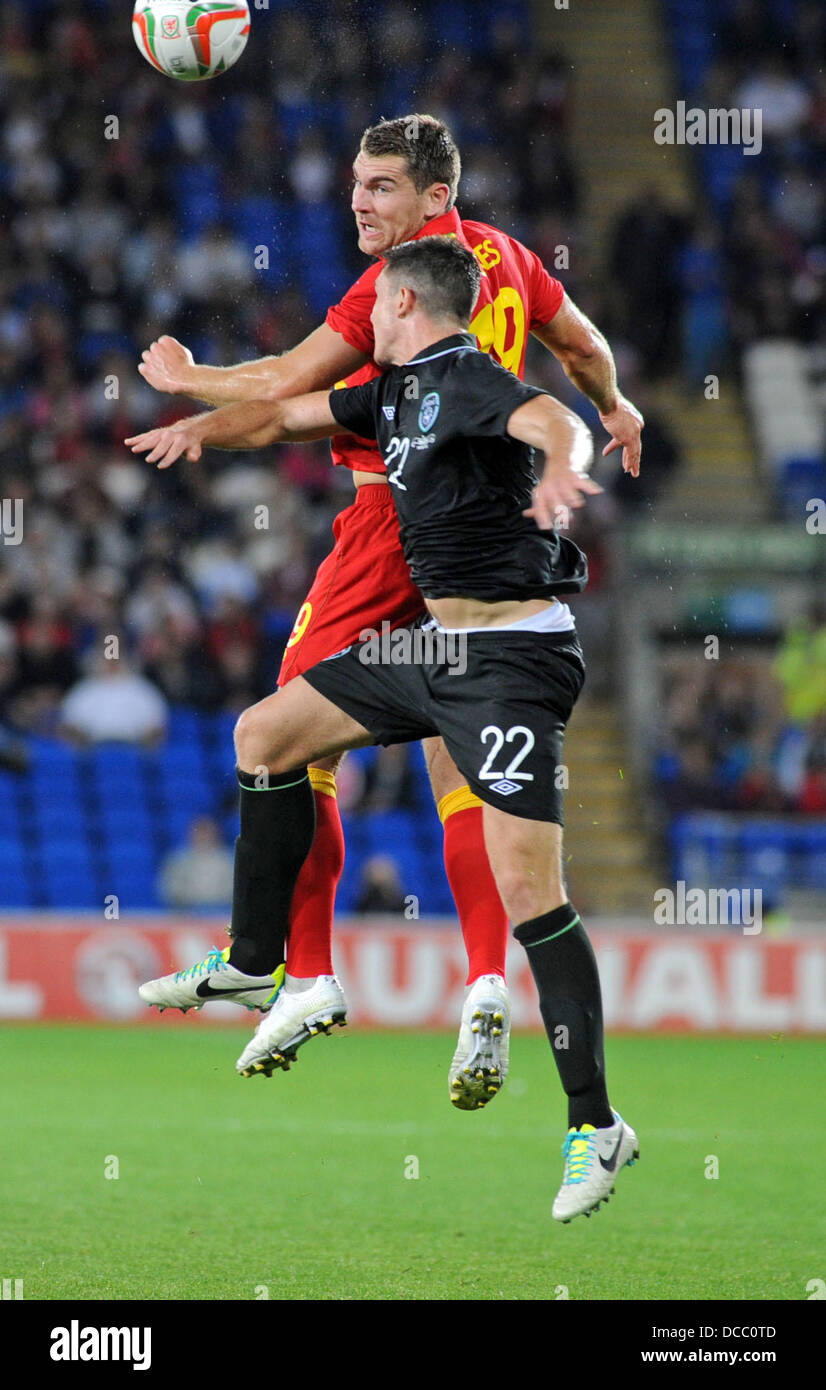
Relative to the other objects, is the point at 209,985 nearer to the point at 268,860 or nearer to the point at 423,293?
the point at 268,860

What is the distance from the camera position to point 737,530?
1563 cm

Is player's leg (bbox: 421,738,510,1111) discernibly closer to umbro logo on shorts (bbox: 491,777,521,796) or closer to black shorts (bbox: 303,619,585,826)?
black shorts (bbox: 303,619,585,826)

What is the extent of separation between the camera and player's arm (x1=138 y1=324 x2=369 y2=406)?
18.8ft

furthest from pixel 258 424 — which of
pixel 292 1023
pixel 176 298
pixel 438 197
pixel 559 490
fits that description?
pixel 176 298

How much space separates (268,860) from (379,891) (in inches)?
307

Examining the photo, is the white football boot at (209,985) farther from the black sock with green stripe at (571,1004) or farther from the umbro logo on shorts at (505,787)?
the umbro logo on shorts at (505,787)

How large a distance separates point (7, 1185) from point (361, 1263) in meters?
2.00

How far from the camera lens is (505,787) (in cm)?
529

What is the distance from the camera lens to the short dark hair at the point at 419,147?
18.9 feet

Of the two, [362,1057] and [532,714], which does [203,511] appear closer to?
[362,1057]

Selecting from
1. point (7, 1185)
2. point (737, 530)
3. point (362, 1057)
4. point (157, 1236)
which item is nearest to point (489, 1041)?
point (157, 1236)

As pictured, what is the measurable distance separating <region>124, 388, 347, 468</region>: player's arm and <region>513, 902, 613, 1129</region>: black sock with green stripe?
166 centimetres

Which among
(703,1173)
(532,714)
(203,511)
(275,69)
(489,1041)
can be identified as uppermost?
(275,69)

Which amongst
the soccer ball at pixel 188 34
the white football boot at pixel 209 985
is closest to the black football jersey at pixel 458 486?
the white football boot at pixel 209 985
